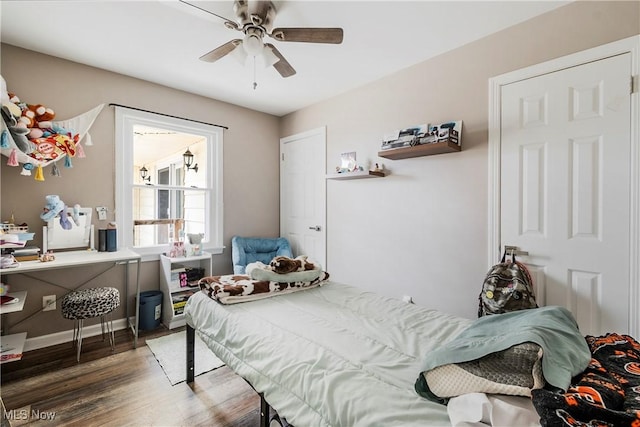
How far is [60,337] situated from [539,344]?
3.62m

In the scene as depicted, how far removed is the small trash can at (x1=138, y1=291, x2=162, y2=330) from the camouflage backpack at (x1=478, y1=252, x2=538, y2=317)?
9.98 feet

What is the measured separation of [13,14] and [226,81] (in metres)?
1.58

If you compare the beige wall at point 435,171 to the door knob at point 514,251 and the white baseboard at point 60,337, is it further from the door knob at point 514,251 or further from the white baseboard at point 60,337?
the white baseboard at point 60,337

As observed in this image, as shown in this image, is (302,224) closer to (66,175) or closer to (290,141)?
(290,141)

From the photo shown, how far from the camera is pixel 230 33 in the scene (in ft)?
7.56

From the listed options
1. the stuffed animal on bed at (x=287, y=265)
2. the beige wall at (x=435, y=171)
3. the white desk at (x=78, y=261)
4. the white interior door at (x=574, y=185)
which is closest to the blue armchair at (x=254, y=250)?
the beige wall at (x=435, y=171)

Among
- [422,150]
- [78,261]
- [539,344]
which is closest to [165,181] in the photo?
[78,261]

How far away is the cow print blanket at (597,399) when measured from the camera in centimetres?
63

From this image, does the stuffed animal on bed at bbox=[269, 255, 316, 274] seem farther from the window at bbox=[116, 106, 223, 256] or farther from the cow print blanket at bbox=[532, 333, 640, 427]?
the window at bbox=[116, 106, 223, 256]

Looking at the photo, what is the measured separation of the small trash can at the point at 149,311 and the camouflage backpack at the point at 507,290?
304cm

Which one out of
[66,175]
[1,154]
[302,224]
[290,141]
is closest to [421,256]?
[302,224]

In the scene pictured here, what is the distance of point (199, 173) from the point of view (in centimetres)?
378

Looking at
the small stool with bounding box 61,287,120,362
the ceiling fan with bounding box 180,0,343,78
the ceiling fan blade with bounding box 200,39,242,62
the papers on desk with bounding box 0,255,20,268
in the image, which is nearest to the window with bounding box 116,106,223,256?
the small stool with bounding box 61,287,120,362

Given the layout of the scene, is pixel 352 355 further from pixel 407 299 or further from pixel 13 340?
pixel 13 340
